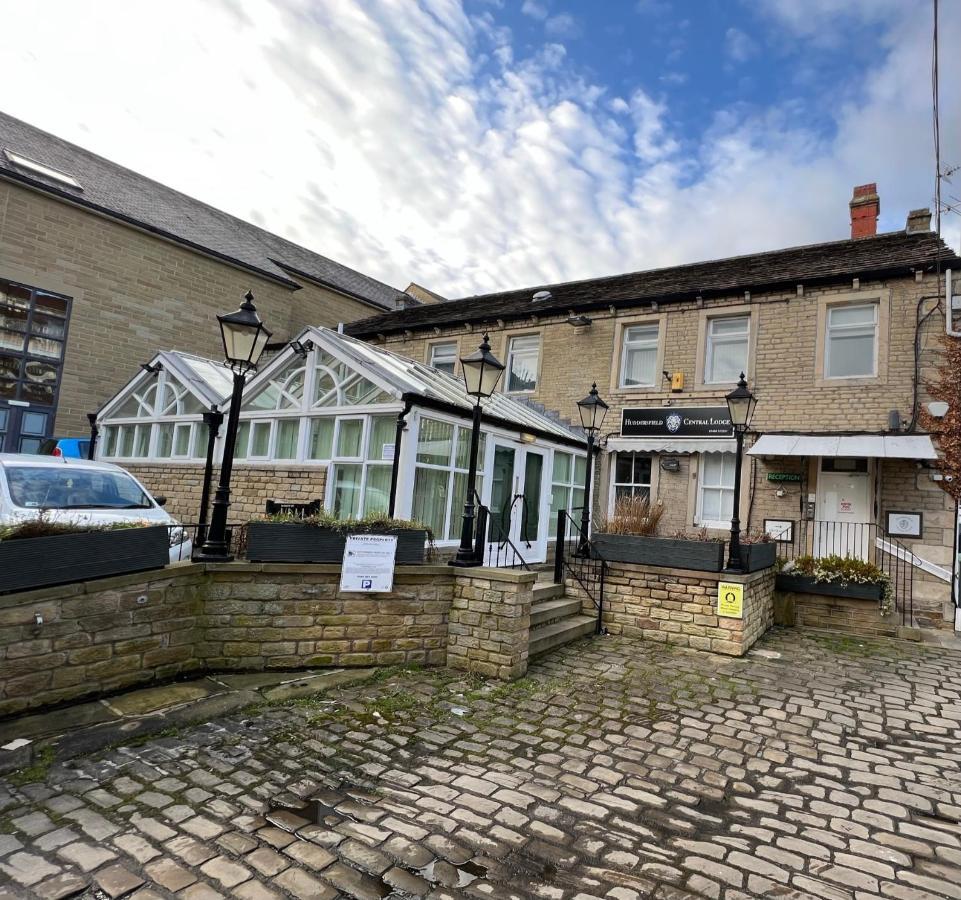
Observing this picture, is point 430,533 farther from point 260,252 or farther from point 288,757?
point 260,252

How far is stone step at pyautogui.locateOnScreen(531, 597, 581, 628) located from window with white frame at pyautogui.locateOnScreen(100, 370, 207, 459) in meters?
7.34

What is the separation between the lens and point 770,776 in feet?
13.4

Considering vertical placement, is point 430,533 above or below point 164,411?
below

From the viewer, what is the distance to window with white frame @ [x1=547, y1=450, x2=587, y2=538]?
11641 millimetres

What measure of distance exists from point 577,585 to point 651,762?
4.43m

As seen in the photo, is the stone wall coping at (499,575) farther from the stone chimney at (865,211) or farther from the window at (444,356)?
the stone chimney at (865,211)

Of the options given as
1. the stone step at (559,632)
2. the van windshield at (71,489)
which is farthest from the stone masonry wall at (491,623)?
the van windshield at (71,489)

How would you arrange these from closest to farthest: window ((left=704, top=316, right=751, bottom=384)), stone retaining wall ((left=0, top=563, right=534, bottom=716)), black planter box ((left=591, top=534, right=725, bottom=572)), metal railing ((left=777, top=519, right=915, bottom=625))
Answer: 1. stone retaining wall ((left=0, top=563, right=534, bottom=716))
2. black planter box ((left=591, top=534, right=725, bottom=572))
3. metal railing ((left=777, top=519, right=915, bottom=625))
4. window ((left=704, top=316, right=751, bottom=384))

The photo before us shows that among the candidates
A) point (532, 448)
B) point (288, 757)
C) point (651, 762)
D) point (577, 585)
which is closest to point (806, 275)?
point (532, 448)

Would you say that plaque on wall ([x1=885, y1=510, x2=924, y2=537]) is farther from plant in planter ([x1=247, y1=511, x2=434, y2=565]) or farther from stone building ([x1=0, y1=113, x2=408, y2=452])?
stone building ([x1=0, y1=113, x2=408, y2=452])

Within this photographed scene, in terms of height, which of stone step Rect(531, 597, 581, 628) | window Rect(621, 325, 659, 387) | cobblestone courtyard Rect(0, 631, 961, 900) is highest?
window Rect(621, 325, 659, 387)

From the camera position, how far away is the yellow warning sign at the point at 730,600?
7.47m

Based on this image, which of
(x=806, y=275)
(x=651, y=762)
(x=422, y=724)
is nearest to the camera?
(x=651, y=762)

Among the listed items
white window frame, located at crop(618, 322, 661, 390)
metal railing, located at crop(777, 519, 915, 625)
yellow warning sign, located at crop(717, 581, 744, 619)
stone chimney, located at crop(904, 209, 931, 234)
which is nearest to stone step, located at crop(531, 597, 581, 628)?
yellow warning sign, located at crop(717, 581, 744, 619)
